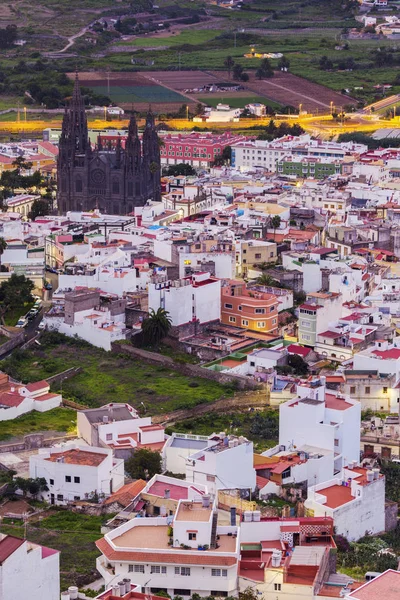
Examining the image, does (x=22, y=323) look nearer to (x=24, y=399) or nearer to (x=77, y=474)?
(x=24, y=399)

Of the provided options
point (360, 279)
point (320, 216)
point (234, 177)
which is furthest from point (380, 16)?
point (360, 279)

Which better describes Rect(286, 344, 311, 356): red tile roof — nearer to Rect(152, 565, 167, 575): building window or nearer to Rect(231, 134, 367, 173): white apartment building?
Rect(152, 565, 167, 575): building window

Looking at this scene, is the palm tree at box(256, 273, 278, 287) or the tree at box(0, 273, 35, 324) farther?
the palm tree at box(256, 273, 278, 287)

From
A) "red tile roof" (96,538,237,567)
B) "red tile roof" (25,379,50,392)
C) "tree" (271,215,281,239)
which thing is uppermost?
"red tile roof" (96,538,237,567)

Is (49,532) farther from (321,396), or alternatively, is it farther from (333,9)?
(333,9)

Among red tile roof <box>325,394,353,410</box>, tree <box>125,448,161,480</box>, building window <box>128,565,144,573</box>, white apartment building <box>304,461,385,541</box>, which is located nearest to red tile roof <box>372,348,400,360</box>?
red tile roof <box>325,394,353,410</box>

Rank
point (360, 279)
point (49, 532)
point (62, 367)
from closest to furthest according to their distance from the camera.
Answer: point (49, 532) < point (62, 367) < point (360, 279)

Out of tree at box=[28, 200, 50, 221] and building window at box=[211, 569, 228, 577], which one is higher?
building window at box=[211, 569, 228, 577]
